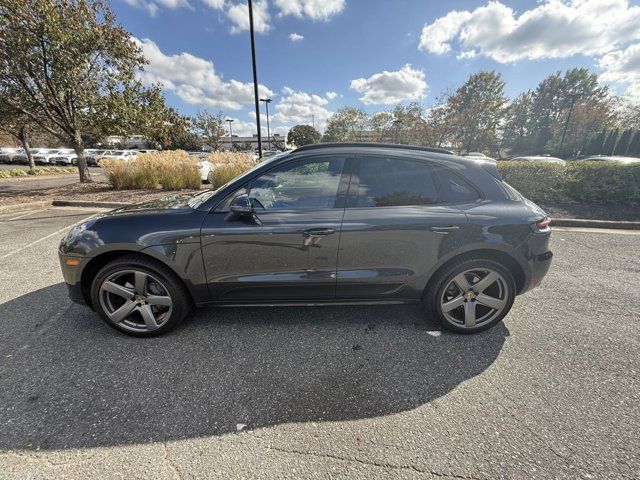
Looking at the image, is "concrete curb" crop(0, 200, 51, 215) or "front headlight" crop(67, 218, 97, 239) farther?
"concrete curb" crop(0, 200, 51, 215)

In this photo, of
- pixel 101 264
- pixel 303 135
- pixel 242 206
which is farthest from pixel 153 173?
pixel 303 135

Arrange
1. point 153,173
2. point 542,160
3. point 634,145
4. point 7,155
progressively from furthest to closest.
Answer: point 634,145 → point 7,155 → point 542,160 → point 153,173

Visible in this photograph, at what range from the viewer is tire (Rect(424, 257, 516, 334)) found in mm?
2602

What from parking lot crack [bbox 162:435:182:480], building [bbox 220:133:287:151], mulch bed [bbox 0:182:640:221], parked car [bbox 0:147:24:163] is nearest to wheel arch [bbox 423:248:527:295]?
parking lot crack [bbox 162:435:182:480]

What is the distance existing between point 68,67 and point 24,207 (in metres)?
4.75

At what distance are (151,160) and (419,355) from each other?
11405 mm

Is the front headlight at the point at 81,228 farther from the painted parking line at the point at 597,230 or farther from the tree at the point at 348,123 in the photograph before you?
the tree at the point at 348,123

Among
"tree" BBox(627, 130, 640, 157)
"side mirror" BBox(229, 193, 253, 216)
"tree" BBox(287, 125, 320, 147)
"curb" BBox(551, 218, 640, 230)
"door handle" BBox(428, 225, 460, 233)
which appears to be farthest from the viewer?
"tree" BBox(287, 125, 320, 147)

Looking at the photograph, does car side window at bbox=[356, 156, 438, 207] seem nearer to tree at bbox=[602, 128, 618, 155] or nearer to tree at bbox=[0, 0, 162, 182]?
tree at bbox=[0, 0, 162, 182]

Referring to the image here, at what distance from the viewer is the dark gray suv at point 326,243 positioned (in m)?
2.42

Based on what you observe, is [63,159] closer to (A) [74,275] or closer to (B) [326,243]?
(A) [74,275]

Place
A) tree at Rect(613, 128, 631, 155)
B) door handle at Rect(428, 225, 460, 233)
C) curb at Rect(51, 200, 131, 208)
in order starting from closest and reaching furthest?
1. door handle at Rect(428, 225, 460, 233)
2. curb at Rect(51, 200, 131, 208)
3. tree at Rect(613, 128, 631, 155)

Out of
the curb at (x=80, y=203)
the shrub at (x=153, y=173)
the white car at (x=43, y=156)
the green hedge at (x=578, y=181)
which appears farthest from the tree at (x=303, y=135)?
the green hedge at (x=578, y=181)

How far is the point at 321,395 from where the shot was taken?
6.73 ft
